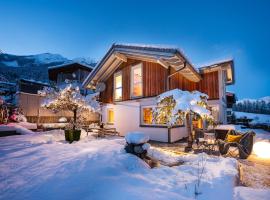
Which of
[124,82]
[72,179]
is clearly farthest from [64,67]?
[72,179]

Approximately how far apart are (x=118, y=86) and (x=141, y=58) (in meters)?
3.47

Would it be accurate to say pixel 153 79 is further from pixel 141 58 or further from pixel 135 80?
pixel 135 80

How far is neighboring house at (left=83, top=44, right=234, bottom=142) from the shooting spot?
9609 mm

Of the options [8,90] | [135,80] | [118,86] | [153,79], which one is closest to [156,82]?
[153,79]

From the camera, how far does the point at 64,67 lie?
2466 cm

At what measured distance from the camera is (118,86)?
45.1 ft

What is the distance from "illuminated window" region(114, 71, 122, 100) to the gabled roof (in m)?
0.65

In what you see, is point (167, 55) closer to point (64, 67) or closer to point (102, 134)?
point (102, 134)

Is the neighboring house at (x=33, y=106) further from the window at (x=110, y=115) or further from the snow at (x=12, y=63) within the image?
the snow at (x=12, y=63)

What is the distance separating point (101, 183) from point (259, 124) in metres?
23.6

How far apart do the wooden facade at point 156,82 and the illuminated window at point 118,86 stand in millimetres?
347

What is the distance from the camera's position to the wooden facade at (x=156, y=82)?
10.1 metres

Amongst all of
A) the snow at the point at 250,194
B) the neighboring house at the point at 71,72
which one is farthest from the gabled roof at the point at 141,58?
the neighboring house at the point at 71,72

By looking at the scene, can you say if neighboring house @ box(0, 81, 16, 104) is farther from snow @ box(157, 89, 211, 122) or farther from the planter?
snow @ box(157, 89, 211, 122)
